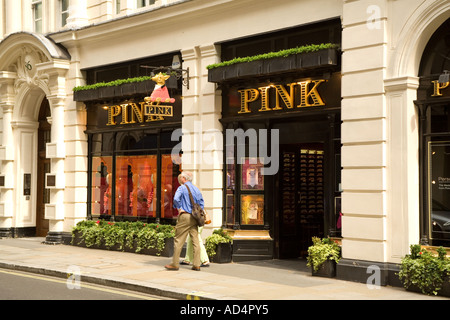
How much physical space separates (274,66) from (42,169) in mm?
10800

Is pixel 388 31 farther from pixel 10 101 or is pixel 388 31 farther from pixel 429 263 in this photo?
pixel 10 101

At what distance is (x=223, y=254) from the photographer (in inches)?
614

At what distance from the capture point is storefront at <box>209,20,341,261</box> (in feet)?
47.0

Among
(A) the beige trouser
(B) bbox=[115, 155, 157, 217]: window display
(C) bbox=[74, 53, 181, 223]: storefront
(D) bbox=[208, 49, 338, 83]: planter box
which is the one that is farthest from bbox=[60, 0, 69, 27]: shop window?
(A) the beige trouser

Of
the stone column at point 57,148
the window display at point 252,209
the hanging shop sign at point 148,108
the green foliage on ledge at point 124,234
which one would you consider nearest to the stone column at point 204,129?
the hanging shop sign at point 148,108

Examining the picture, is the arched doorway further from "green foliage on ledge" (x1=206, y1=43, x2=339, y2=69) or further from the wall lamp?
the wall lamp

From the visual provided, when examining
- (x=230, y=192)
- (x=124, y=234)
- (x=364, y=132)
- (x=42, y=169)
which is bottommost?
(x=124, y=234)

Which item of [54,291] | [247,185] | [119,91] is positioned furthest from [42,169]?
[54,291]

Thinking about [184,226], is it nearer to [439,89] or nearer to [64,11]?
[439,89]

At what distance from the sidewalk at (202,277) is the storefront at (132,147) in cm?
169

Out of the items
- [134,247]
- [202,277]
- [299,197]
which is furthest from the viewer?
[134,247]

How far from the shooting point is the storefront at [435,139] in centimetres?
1219

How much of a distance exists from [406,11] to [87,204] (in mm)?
11116

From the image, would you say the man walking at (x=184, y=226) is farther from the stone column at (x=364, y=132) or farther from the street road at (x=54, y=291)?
the stone column at (x=364, y=132)
